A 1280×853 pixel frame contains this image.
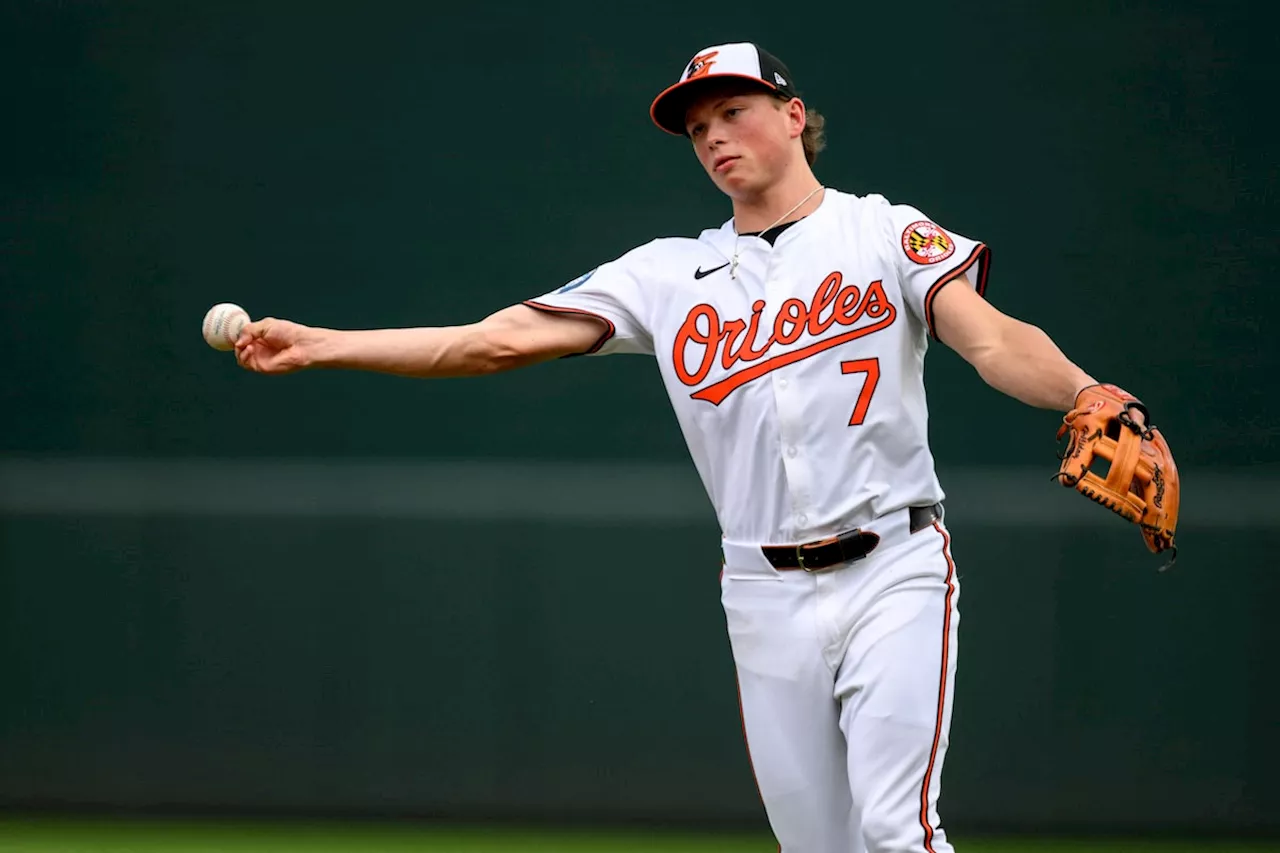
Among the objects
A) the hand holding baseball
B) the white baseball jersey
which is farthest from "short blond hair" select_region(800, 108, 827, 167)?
the hand holding baseball

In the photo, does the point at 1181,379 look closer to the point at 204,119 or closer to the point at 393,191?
the point at 393,191

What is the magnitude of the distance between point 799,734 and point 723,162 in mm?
1219

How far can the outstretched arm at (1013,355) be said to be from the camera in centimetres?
293

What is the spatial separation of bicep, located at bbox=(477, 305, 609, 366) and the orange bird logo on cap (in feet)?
1.88

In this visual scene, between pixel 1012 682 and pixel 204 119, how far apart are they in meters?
3.44

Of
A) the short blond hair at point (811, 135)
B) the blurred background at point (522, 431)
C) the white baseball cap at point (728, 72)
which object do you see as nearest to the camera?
the white baseball cap at point (728, 72)

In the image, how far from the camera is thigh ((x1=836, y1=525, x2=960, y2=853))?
114 inches

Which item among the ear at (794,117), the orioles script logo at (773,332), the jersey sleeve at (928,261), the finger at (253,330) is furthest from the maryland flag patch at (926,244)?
A: the finger at (253,330)

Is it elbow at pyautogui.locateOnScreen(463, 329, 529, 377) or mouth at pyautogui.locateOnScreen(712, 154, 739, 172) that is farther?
elbow at pyautogui.locateOnScreen(463, 329, 529, 377)

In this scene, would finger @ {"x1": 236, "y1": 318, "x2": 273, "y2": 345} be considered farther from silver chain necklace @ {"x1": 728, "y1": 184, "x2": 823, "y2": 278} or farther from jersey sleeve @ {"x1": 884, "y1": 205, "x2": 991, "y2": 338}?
jersey sleeve @ {"x1": 884, "y1": 205, "x2": 991, "y2": 338}

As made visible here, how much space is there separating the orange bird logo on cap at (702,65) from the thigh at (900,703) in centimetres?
109

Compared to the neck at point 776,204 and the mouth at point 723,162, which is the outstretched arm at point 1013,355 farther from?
the mouth at point 723,162

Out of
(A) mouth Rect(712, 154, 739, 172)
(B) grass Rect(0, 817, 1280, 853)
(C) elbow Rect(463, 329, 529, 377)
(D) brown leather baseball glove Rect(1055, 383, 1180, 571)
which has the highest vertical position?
(A) mouth Rect(712, 154, 739, 172)

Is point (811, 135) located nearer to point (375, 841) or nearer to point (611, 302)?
point (611, 302)
